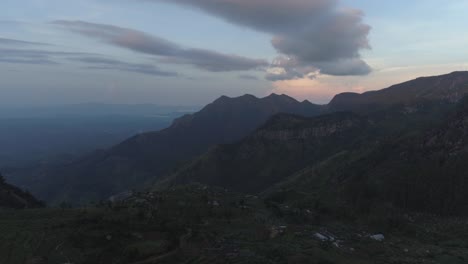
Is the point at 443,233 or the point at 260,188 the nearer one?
the point at 443,233

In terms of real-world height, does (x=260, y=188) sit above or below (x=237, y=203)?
below

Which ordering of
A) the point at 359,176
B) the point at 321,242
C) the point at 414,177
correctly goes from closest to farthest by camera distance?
the point at 321,242 < the point at 414,177 < the point at 359,176

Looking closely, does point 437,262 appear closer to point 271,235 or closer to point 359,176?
point 271,235

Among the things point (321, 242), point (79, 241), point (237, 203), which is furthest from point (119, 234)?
point (237, 203)

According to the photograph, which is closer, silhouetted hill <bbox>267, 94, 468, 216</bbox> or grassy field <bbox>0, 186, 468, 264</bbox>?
grassy field <bbox>0, 186, 468, 264</bbox>

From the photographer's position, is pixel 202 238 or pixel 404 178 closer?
pixel 202 238

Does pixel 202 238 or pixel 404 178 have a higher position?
pixel 202 238

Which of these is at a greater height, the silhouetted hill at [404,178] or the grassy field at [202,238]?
the grassy field at [202,238]

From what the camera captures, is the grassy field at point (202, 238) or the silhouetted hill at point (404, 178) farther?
the silhouetted hill at point (404, 178)

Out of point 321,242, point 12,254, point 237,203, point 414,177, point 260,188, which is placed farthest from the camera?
point 260,188

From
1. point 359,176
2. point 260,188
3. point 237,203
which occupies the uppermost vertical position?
point 237,203

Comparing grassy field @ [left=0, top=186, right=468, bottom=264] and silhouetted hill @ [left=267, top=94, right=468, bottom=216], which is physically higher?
grassy field @ [left=0, top=186, right=468, bottom=264]
